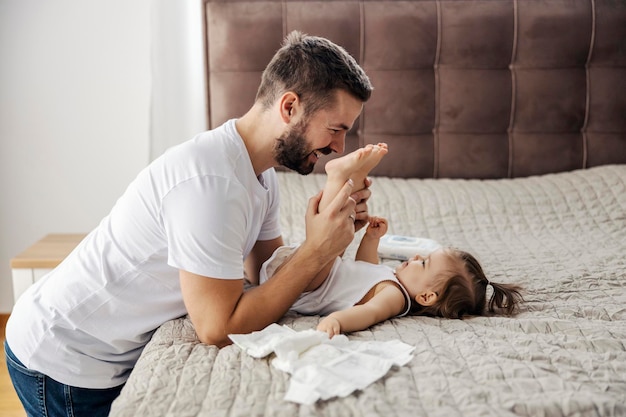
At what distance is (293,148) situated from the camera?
1.44 meters

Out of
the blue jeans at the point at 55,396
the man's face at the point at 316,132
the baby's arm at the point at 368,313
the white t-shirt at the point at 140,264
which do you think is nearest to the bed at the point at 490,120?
the baby's arm at the point at 368,313

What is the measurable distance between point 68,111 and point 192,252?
191 cm

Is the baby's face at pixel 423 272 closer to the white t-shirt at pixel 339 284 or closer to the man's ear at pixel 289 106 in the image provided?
the white t-shirt at pixel 339 284

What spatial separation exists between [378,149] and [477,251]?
28.9 inches

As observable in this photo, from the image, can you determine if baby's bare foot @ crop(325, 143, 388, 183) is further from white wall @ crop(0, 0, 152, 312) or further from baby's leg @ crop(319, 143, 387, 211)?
white wall @ crop(0, 0, 152, 312)

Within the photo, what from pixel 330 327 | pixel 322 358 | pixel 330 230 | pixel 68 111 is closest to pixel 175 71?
pixel 68 111

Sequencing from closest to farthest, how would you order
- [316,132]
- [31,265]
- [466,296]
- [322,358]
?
[322,358]
[316,132]
[466,296]
[31,265]

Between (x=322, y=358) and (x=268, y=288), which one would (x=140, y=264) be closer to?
(x=268, y=288)

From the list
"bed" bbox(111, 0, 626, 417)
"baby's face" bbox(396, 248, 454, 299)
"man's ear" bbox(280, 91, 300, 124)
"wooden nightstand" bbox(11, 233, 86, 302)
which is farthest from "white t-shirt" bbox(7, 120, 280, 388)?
"wooden nightstand" bbox(11, 233, 86, 302)

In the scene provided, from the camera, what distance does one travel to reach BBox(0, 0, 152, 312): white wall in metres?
2.85

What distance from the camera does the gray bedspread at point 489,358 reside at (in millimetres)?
1054

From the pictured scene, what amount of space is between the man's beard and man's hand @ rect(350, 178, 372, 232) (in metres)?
0.16

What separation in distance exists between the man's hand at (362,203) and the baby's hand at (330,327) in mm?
323

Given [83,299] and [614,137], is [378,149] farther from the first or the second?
[614,137]
